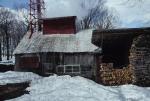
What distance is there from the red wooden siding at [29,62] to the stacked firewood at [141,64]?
9901 mm

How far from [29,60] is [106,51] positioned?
7124 mm

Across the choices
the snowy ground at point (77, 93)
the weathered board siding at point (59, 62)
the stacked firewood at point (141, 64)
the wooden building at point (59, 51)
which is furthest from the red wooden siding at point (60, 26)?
the stacked firewood at point (141, 64)

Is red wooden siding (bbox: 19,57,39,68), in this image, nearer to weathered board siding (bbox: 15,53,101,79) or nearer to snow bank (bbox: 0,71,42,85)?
weathered board siding (bbox: 15,53,101,79)

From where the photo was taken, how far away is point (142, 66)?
21.1m

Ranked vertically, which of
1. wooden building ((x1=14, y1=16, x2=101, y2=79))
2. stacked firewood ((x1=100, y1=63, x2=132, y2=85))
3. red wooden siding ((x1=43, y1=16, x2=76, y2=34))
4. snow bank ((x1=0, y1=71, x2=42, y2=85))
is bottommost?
snow bank ((x1=0, y1=71, x2=42, y2=85))

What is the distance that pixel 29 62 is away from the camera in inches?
1133

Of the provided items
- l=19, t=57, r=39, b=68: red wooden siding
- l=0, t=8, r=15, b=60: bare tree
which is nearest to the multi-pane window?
l=19, t=57, r=39, b=68: red wooden siding

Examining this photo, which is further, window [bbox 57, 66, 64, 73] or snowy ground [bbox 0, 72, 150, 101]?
window [bbox 57, 66, 64, 73]

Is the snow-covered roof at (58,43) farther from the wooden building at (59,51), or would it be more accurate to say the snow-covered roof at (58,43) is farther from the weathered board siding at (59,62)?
the weathered board siding at (59,62)

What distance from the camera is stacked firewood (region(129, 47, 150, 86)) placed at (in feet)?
68.8

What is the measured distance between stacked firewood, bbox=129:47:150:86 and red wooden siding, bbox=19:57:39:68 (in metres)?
9.90

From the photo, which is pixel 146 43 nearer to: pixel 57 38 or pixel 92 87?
pixel 92 87

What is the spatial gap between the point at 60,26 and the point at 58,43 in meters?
2.77

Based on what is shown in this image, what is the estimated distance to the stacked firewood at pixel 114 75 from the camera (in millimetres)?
22031
